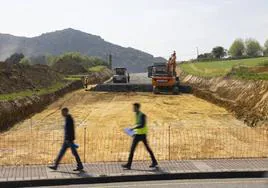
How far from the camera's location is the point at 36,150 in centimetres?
1717

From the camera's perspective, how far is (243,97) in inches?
1294

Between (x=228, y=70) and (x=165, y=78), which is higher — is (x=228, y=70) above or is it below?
above

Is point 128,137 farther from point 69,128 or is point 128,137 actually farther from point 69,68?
point 69,68

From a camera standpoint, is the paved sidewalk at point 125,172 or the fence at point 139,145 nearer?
the paved sidewalk at point 125,172

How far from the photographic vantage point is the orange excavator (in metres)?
43.4

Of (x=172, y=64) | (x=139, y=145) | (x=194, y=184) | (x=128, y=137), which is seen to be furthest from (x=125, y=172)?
(x=172, y=64)

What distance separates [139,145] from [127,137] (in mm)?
2244

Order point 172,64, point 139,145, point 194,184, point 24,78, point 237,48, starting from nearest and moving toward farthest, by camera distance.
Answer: point 194,184, point 139,145, point 24,78, point 172,64, point 237,48

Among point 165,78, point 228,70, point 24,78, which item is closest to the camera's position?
point 24,78

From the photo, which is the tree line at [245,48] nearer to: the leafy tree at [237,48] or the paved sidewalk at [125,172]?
the leafy tree at [237,48]

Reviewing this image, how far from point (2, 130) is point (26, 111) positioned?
5.34 m

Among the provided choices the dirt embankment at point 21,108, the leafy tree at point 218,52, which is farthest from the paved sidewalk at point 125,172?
the leafy tree at point 218,52

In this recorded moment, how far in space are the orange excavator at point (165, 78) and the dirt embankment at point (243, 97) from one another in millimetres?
2249

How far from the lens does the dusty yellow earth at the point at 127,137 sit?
16.4 m
